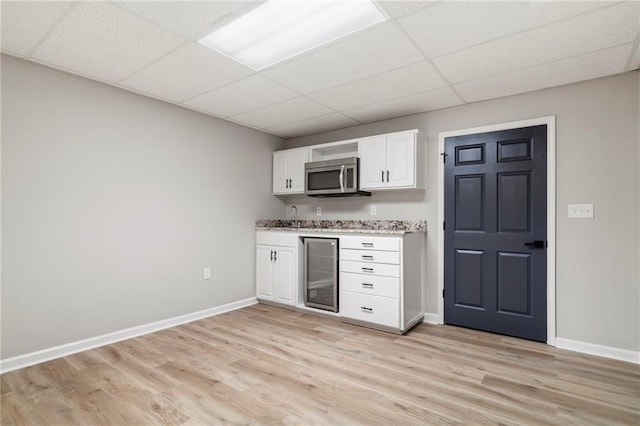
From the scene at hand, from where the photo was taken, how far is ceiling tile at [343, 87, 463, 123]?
130 inches

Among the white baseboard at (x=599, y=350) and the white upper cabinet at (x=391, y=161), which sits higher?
the white upper cabinet at (x=391, y=161)

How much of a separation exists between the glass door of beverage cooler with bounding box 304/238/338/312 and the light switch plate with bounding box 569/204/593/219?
88.1 inches

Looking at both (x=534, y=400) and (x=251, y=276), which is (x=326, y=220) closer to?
(x=251, y=276)

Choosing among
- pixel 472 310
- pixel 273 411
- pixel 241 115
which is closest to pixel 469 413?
pixel 273 411

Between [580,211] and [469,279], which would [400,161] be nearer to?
[469,279]

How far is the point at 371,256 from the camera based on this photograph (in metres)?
3.54

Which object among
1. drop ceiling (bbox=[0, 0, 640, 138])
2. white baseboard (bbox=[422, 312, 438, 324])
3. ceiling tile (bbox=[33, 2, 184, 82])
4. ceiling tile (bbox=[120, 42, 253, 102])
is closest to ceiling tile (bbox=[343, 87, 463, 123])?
drop ceiling (bbox=[0, 0, 640, 138])

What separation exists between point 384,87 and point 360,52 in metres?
0.71

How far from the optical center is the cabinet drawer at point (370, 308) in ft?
11.0

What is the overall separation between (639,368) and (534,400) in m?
1.19

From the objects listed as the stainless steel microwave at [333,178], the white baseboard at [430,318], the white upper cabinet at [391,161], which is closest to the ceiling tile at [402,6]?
the white upper cabinet at [391,161]

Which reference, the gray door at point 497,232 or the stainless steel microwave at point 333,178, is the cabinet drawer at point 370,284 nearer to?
the gray door at point 497,232

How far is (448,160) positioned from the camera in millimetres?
3641

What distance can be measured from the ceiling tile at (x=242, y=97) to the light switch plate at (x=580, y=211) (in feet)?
8.92
